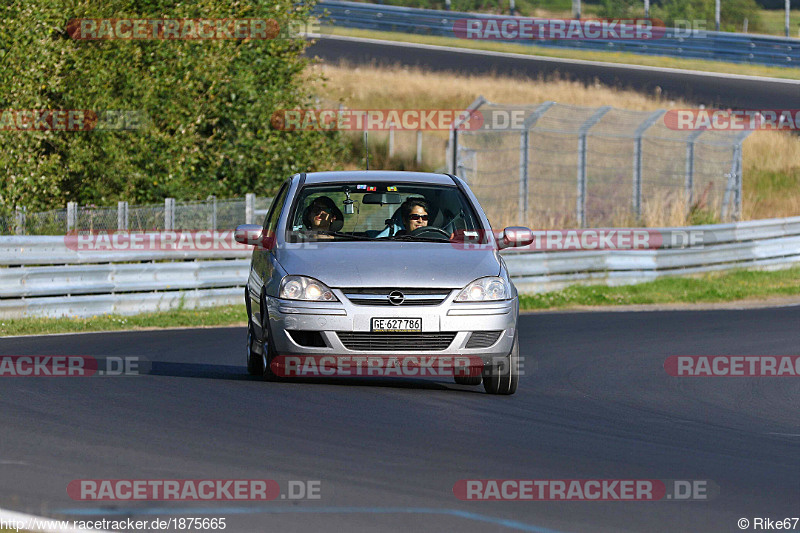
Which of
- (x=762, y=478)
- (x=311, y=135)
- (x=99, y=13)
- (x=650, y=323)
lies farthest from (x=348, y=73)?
(x=762, y=478)

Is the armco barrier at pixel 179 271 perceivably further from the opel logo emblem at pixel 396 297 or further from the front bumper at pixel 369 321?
the opel logo emblem at pixel 396 297

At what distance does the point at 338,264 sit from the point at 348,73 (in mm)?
32585

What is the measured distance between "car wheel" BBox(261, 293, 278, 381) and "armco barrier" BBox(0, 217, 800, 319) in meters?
7.14

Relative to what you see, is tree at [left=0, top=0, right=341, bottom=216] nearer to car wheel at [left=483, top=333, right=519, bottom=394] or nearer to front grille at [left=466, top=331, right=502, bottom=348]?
car wheel at [left=483, top=333, right=519, bottom=394]

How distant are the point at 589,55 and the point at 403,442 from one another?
1616 inches

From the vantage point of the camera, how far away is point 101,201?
25.0 meters

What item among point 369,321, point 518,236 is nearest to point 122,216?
point 518,236

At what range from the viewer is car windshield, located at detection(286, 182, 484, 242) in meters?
10.9

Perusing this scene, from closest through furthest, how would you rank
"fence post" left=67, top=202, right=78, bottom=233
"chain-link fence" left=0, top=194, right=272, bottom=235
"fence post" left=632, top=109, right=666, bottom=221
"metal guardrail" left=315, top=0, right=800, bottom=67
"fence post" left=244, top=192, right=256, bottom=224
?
1. "fence post" left=67, top=202, right=78, bottom=233
2. "chain-link fence" left=0, top=194, right=272, bottom=235
3. "fence post" left=244, top=192, right=256, bottom=224
4. "fence post" left=632, top=109, right=666, bottom=221
5. "metal guardrail" left=315, top=0, right=800, bottom=67

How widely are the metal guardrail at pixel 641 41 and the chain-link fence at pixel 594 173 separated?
6.38 metres

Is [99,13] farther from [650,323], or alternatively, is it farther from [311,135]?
[650,323]

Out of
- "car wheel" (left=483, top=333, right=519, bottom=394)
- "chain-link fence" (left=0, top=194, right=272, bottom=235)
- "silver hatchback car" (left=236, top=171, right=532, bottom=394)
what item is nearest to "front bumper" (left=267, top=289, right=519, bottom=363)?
"silver hatchback car" (left=236, top=171, right=532, bottom=394)

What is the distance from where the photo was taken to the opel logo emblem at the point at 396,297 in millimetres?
9898

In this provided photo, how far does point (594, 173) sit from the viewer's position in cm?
3609
